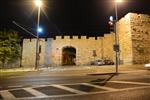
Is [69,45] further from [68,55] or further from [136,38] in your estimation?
[136,38]

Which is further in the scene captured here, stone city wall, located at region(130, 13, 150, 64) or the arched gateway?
the arched gateway

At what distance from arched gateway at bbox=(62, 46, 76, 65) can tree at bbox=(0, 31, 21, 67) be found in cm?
940

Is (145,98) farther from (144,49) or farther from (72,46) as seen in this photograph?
(72,46)

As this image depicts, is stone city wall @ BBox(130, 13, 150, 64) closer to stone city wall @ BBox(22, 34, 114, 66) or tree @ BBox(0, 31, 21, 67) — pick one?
stone city wall @ BBox(22, 34, 114, 66)

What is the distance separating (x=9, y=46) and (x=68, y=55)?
13.6 m

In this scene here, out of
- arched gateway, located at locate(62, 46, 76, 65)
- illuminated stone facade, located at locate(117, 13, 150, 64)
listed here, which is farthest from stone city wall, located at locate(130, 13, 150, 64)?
arched gateway, located at locate(62, 46, 76, 65)

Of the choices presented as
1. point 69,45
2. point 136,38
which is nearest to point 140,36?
point 136,38

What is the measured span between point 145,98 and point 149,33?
31.0m

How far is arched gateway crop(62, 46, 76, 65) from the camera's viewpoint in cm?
5419

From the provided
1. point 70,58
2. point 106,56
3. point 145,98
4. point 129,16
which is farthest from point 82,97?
point 70,58

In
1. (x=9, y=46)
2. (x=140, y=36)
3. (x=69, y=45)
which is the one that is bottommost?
(x=9, y=46)

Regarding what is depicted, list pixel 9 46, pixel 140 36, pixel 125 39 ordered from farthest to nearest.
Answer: pixel 9 46, pixel 125 39, pixel 140 36

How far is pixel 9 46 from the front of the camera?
4872cm

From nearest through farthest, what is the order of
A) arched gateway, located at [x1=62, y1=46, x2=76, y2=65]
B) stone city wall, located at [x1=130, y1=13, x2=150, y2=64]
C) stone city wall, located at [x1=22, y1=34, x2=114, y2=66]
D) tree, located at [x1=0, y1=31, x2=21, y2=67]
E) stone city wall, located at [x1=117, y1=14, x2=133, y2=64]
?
stone city wall, located at [x1=130, y1=13, x2=150, y2=64] < stone city wall, located at [x1=117, y1=14, x2=133, y2=64] < tree, located at [x1=0, y1=31, x2=21, y2=67] < stone city wall, located at [x1=22, y1=34, x2=114, y2=66] < arched gateway, located at [x1=62, y1=46, x2=76, y2=65]
